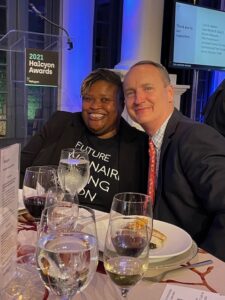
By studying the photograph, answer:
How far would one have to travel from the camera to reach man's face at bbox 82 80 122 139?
1977 mm

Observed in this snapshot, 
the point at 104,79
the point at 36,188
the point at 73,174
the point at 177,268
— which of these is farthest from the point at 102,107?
the point at 177,268

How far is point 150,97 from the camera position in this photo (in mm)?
1704

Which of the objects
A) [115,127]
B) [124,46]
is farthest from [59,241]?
[124,46]

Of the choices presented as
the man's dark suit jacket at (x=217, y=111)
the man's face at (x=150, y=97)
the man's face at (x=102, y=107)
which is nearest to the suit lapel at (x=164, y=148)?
the man's face at (x=150, y=97)

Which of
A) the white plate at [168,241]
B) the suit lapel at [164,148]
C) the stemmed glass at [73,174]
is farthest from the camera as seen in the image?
the suit lapel at [164,148]

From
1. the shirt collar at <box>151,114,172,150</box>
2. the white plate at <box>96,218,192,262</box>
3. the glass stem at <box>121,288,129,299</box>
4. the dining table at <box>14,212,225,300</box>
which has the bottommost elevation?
the dining table at <box>14,212,225,300</box>

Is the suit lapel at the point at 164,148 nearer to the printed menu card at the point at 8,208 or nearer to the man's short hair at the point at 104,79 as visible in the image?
the man's short hair at the point at 104,79

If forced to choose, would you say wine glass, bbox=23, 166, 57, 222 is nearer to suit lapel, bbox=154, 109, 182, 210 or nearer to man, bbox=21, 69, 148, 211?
suit lapel, bbox=154, 109, 182, 210

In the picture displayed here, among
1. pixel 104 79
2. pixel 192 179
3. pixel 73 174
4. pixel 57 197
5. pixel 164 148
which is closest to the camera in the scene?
pixel 57 197

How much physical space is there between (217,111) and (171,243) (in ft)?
7.37

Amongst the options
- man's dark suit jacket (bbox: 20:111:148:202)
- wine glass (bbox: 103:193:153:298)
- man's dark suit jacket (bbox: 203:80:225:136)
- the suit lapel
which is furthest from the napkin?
man's dark suit jacket (bbox: 203:80:225:136)

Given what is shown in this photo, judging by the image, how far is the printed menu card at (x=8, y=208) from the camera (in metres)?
0.71

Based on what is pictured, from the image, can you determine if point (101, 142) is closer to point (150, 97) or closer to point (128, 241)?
point (150, 97)

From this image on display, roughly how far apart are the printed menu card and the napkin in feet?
1.00
